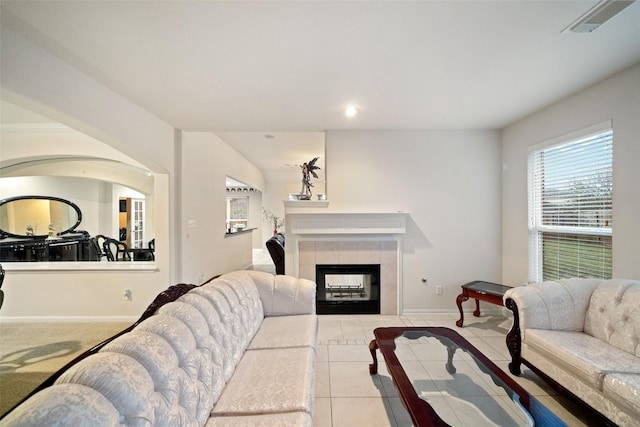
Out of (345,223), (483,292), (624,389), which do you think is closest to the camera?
(624,389)

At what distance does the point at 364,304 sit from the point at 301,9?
3333 mm

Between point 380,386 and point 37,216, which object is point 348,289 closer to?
point 380,386

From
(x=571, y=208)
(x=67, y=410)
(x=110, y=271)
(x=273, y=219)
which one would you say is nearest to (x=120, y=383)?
(x=67, y=410)

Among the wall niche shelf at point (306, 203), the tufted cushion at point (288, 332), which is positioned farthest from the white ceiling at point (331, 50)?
the tufted cushion at point (288, 332)

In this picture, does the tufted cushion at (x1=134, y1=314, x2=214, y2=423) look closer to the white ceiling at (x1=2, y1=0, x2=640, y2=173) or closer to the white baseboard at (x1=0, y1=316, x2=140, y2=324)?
the white ceiling at (x1=2, y1=0, x2=640, y2=173)

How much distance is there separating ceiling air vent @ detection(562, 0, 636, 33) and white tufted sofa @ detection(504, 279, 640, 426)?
1816 millimetres

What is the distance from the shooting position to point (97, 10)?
1401mm

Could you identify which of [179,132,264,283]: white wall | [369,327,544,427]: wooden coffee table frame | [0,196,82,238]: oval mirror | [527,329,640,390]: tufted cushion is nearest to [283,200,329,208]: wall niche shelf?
[179,132,264,283]: white wall

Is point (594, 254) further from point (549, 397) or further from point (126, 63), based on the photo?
point (126, 63)

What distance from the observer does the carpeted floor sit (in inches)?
81.9

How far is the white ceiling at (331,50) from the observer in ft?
4.65

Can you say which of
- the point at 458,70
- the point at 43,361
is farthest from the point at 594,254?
the point at 43,361

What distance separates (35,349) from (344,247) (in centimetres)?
358

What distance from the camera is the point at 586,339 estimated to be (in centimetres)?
189
